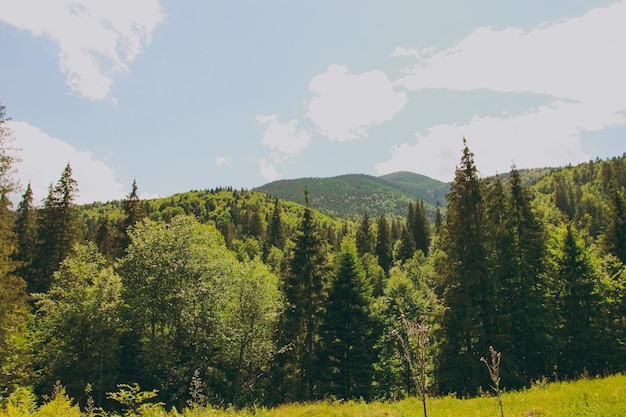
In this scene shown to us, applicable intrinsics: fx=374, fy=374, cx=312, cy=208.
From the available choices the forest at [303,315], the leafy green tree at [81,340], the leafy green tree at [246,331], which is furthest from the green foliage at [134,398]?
the leafy green tree at [246,331]

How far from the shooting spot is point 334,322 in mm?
28312

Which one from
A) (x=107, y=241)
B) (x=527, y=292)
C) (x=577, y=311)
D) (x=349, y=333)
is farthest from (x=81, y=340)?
(x=577, y=311)

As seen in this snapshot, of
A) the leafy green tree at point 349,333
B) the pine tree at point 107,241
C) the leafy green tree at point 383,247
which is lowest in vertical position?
the leafy green tree at point 349,333

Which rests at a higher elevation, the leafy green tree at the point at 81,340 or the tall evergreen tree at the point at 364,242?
the tall evergreen tree at the point at 364,242

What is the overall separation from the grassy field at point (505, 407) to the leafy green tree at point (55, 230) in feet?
89.5

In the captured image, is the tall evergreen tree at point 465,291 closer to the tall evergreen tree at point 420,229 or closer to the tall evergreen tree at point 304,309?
the tall evergreen tree at point 304,309

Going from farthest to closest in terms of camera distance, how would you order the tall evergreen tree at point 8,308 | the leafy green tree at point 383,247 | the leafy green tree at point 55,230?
1. the leafy green tree at point 383,247
2. the leafy green tree at point 55,230
3. the tall evergreen tree at point 8,308

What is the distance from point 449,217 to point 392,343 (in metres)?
17.5

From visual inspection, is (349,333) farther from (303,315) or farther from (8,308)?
(8,308)

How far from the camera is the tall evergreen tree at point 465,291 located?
22781 millimetres

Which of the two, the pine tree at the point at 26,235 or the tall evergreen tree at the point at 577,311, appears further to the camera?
the pine tree at the point at 26,235

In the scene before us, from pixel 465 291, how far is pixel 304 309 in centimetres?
1161

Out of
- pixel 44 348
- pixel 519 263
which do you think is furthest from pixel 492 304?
pixel 44 348

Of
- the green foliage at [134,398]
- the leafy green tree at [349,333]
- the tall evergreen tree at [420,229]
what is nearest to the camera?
the green foliage at [134,398]
